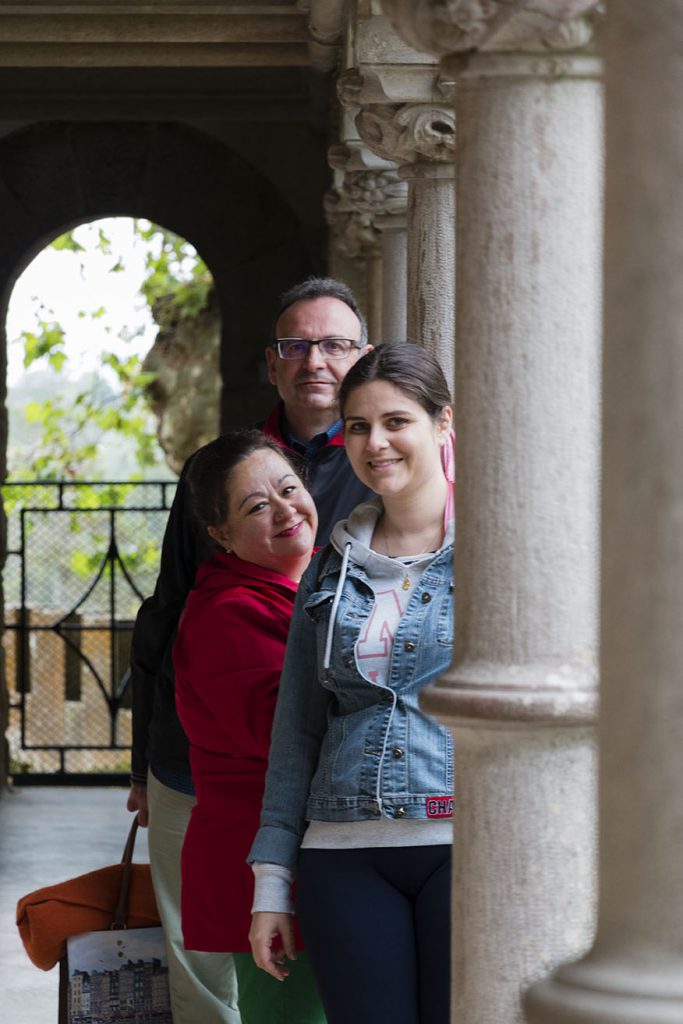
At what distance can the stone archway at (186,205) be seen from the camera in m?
6.59

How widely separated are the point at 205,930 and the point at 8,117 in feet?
15.9

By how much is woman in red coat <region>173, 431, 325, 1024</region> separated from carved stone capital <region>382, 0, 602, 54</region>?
39.1 inches

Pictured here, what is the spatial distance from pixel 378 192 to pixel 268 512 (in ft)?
8.04

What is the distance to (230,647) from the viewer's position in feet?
7.75

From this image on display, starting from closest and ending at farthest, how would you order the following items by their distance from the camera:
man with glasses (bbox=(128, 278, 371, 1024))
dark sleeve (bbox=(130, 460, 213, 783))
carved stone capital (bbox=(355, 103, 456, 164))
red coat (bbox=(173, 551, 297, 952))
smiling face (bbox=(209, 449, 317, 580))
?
1. red coat (bbox=(173, 551, 297, 952))
2. smiling face (bbox=(209, 449, 317, 580))
3. man with glasses (bbox=(128, 278, 371, 1024))
4. dark sleeve (bbox=(130, 460, 213, 783))
5. carved stone capital (bbox=(355, 103, 456, 164))

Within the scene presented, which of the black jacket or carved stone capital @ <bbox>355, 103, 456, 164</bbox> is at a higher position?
carved stone capital @ <bbox>355, 103, 456, 164</bbox>

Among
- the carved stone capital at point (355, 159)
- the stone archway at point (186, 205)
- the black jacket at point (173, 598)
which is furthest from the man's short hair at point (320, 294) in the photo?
the stone archway at point (186, 205)

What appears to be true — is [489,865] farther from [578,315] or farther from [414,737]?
[578,315]

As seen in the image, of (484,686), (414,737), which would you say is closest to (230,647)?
(414,737)

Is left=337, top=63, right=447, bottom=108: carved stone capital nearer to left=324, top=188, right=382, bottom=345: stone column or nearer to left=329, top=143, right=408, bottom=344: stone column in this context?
left=329, top=143, right=408, bottom=344: stone column

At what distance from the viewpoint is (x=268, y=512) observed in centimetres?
250

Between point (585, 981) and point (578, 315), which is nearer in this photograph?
point (585, 981)

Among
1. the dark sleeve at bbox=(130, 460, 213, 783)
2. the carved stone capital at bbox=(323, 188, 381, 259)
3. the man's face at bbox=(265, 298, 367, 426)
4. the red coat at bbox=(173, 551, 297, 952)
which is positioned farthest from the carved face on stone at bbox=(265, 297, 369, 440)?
the carved stone capital at bbox=(323, 188, 381, 259)

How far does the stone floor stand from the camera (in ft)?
13.6
